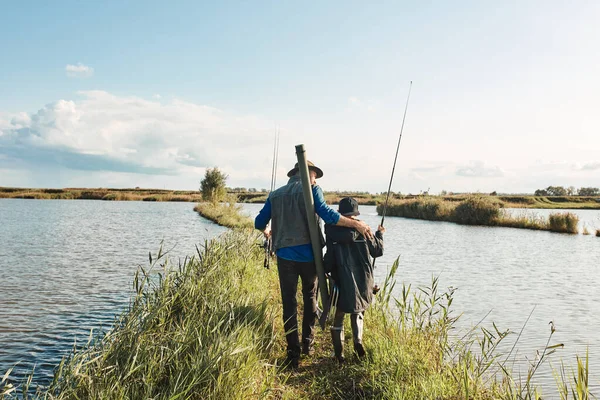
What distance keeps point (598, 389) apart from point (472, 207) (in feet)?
98.1

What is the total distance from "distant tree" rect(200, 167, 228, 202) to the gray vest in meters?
35.0

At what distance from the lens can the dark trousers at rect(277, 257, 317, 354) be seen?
477cm

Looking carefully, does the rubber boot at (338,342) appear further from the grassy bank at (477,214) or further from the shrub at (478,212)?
the shrub at (478,212)

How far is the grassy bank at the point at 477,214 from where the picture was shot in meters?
28.2

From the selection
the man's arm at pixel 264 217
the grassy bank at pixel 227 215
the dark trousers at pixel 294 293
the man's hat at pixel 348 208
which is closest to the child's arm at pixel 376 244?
the man's hat at pixel 348 208

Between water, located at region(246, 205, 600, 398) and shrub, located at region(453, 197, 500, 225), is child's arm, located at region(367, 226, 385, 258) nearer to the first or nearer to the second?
water, located at region(246, 205, 600, 398)

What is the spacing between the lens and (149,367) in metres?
3.57

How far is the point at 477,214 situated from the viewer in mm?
33281

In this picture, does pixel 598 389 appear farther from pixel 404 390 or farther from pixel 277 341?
pixel 277 341

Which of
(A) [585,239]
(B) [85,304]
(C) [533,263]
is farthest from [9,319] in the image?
(A) [585,239]

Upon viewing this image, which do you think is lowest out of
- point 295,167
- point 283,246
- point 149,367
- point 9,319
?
point 9,319

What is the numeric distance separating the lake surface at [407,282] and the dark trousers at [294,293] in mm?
2788

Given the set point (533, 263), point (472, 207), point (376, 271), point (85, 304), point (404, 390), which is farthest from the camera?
point (472, 207)

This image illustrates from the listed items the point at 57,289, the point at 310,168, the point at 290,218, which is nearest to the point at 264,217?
the point at 290,218
